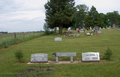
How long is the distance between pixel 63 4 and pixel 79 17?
4931 cm

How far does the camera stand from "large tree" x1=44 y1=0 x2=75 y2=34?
34.8 m

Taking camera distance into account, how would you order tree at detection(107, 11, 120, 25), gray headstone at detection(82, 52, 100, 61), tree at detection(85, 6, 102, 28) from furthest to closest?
1. tree at detection(107, 11, 120, 25)
2. tree at detection(85, 6, 102, 28)
3. gray headstone at detection(82, 52, 100, 61)

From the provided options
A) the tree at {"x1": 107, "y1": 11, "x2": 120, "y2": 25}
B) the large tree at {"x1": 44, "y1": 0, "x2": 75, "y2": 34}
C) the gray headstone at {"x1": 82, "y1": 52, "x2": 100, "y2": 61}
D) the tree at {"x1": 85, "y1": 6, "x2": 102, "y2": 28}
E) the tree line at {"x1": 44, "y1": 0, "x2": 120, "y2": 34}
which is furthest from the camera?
the tree at {"x1": 107, "y1": 11, "x2": 120, "y2": 25}

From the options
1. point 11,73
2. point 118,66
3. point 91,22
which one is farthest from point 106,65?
point 91,22

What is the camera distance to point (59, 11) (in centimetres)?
3609

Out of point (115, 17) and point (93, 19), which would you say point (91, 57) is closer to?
point (93, 19)

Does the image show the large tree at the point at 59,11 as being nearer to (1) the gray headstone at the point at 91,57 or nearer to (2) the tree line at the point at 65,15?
(2) the tree line at the point at 65,15

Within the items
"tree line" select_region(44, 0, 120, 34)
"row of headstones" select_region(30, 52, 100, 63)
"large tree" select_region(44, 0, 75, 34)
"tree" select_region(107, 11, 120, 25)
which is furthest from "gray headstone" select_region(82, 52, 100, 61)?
"tree" select_region(107, 11, 120, 25)

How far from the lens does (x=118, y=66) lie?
6.58 metres

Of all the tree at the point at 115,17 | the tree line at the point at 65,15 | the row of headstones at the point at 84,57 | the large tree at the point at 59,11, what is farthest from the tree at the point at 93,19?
the tree at the point at 115,17

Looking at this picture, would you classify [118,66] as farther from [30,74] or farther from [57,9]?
[57,9]

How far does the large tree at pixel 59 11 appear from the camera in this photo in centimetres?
3485

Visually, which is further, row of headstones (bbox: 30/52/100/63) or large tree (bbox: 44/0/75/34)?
large tree (bbox: 44/0/75/34)

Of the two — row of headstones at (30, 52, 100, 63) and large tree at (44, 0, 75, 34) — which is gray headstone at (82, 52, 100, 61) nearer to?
row of headstones at (30, 52, 100, 63)
